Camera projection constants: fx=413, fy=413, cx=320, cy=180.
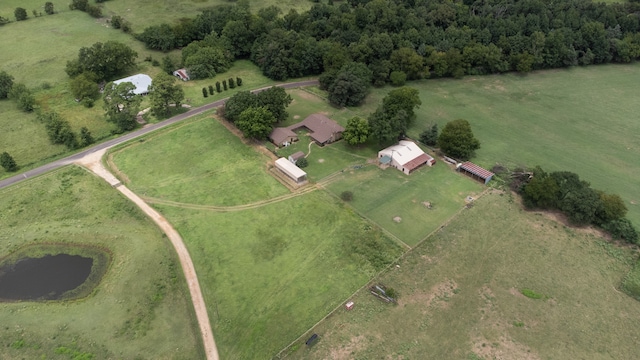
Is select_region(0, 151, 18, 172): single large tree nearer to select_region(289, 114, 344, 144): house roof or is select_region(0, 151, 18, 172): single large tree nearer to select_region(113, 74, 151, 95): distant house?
select_region(113, 74, 151, 95): distant house

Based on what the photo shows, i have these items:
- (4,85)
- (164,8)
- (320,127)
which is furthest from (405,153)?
(164,8)

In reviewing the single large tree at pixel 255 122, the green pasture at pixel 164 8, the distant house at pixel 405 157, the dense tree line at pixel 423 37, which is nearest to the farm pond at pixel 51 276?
the single large tree at pixel 255 122

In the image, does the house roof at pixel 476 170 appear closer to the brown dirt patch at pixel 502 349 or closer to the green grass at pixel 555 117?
the green grass at pixel 555 117

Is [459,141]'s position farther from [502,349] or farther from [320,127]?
[502,349]

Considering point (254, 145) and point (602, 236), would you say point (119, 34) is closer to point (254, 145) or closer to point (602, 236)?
point (254, 145)

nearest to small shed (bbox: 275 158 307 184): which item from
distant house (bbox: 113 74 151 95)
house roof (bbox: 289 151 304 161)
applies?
house roof (bbox: 289 151 304 161)
